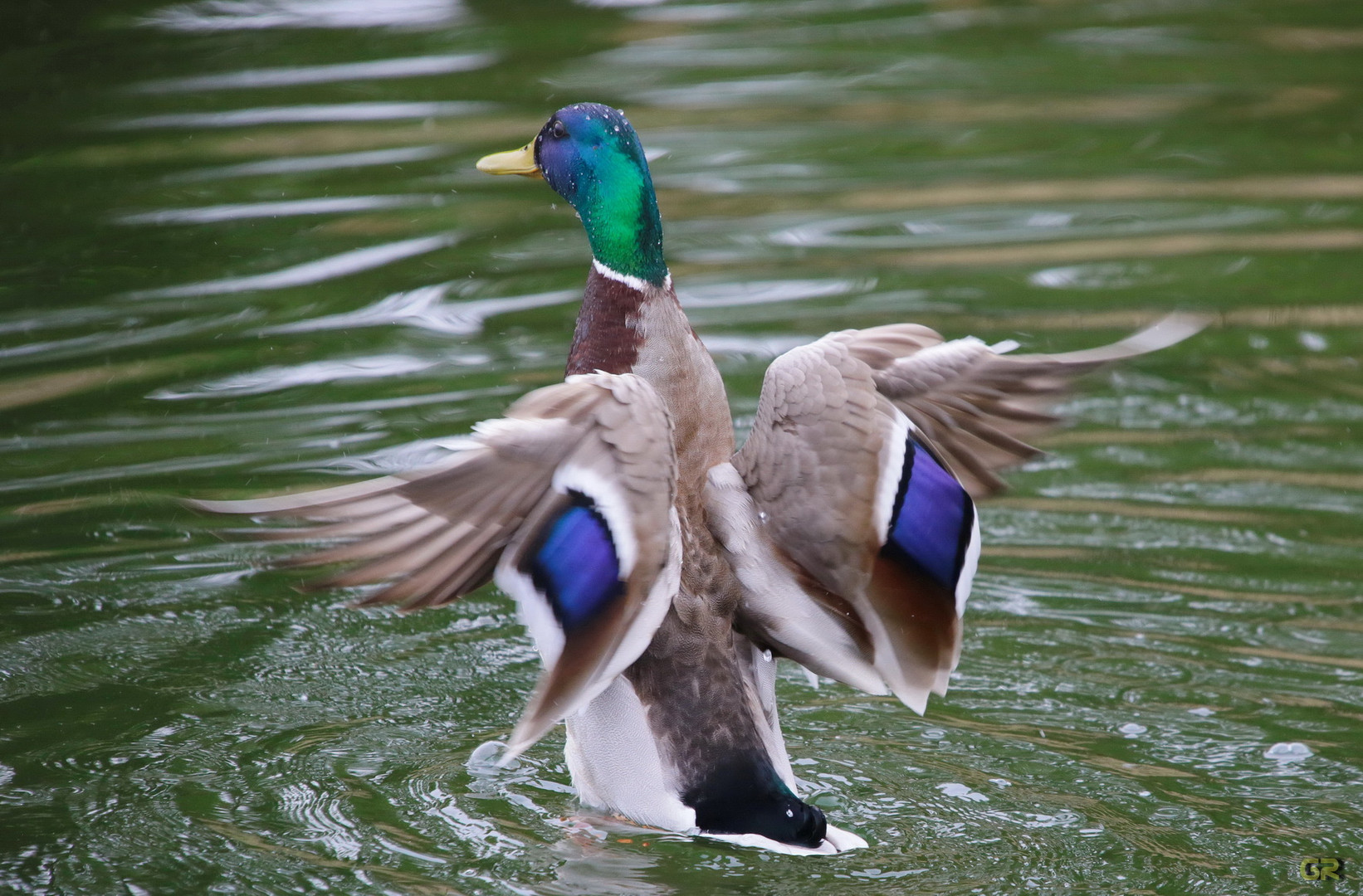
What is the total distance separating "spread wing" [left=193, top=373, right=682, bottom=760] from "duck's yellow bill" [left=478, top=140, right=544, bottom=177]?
1.19 meters

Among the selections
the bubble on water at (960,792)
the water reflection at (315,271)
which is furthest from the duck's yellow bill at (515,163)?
the water reflection at (315,271)

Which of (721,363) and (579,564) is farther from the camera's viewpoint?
(721,363)

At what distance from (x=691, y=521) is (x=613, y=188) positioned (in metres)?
0.81

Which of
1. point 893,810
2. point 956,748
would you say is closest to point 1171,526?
point 956,748

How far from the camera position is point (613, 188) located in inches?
160

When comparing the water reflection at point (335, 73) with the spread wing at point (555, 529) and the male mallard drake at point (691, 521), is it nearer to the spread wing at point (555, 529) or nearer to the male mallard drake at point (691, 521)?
the male mallard drake at point (691, 521)

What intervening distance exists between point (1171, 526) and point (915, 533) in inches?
81.5

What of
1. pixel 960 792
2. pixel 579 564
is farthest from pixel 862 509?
pixel 960 792

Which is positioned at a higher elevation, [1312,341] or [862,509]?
[862,509]

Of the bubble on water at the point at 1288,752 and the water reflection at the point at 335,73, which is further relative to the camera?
the water reflection at the point at 335,73

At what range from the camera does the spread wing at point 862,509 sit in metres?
3.60

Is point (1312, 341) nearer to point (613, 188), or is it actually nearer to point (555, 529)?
point (613, 188)

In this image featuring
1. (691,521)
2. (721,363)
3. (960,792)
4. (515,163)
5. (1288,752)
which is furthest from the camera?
(721,363)

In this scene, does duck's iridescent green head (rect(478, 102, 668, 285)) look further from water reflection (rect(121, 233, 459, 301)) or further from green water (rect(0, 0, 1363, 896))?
water reflection (rect(121, 233, 459, 301))
